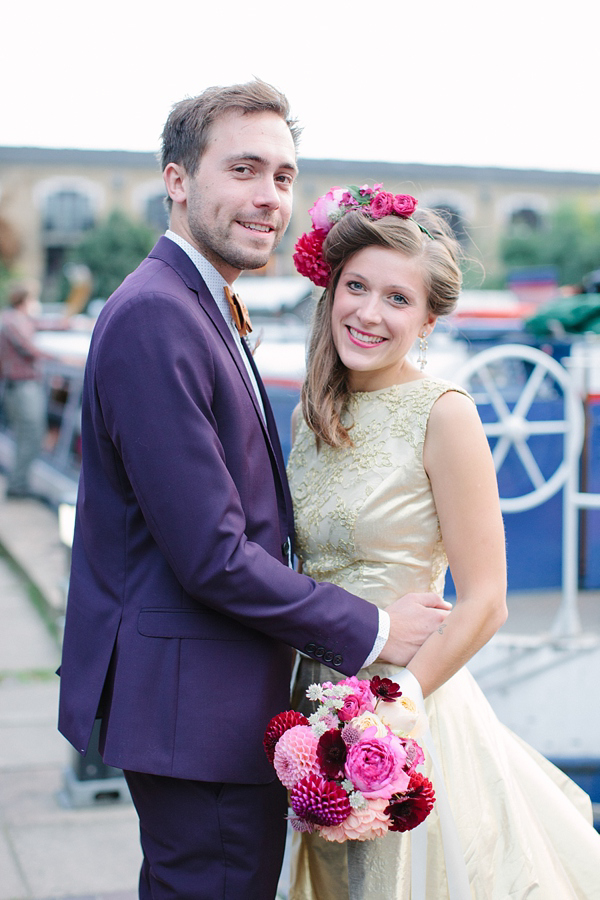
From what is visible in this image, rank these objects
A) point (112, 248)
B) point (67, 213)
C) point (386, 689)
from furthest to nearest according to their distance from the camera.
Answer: point (67, 213) < point (112, 248) < point (386, 689)

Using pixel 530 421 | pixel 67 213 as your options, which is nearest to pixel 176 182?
pixel 530 421

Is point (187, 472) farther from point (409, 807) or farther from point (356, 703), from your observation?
point (409, 807)

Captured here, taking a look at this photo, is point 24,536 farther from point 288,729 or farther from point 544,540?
point 288,729

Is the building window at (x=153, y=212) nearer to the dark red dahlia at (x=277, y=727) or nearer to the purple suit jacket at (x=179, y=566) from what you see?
the purple suit jacket at (x=179, y=566)

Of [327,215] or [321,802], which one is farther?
[327,215]

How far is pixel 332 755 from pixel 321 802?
0.27ft

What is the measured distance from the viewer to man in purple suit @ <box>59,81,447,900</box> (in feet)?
5.65

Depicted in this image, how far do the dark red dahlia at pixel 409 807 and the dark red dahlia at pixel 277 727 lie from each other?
0.22m

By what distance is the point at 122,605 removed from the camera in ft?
6.10

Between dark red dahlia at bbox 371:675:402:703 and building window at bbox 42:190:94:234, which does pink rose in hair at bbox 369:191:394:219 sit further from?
building window at bbox 42:190:94:234

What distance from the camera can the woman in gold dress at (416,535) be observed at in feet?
6.21

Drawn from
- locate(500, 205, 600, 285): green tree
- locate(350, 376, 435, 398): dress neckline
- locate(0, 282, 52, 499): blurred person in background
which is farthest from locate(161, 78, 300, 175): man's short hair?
locate(500, 205, 600, 285): green tree

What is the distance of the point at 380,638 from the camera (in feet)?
6.11

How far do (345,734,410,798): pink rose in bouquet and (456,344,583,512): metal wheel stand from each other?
A: 2.76 metres
